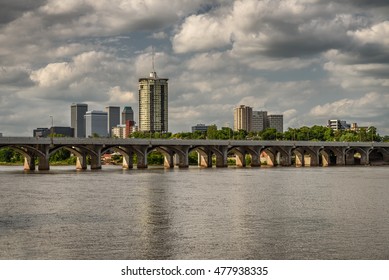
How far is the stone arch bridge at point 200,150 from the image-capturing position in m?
119

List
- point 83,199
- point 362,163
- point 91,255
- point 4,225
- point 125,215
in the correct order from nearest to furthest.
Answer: point 91,255
point 4,225
point 125,215
point 83,199
point 362,163

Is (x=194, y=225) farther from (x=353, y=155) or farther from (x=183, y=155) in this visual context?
(x=353, y=155)

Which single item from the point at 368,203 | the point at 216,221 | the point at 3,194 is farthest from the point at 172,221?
the point at 3,194

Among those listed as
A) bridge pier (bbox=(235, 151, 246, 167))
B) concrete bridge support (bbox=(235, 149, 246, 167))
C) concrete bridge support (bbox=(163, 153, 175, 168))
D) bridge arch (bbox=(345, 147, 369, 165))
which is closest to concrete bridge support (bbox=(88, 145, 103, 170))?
concrete bridge support (bbox=(163, 153, 175, 168))

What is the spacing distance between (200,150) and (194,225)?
114 metres

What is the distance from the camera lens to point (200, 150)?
152 m

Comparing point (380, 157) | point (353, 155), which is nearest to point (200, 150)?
point (353, 155)

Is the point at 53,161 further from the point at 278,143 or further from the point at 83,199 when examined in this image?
the point at 83,199

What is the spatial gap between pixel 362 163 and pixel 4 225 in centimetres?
15830

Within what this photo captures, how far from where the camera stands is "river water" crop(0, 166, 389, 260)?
29391 mm

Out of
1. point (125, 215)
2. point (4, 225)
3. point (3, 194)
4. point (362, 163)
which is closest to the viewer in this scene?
point (4, 225)

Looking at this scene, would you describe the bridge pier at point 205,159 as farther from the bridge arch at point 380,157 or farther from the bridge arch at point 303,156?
the bridge arch at point 380,157
